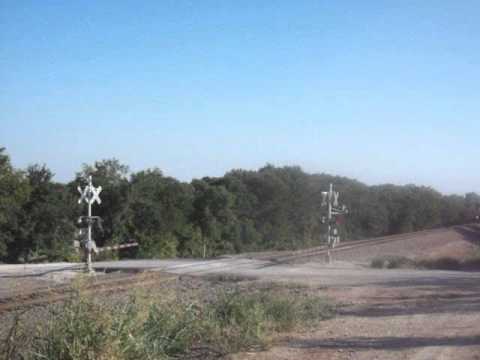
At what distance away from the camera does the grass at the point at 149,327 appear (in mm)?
7547

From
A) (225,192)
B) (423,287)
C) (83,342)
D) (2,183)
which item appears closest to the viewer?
(83,342)

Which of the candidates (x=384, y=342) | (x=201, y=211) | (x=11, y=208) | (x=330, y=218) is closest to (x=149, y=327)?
(x=384, y=342)

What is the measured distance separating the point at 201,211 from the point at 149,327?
1860 inches

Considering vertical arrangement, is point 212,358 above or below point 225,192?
below

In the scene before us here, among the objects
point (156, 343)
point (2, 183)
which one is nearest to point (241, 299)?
point (156, 343)

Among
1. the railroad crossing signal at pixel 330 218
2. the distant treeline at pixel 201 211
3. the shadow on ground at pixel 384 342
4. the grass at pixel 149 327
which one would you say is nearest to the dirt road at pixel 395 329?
the shadow on ground at pixel 384 342

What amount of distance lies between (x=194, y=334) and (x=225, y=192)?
47.2 meters

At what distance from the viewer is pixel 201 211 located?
56312 millimetres

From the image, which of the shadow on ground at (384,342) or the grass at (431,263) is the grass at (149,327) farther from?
the grass at (431,263)

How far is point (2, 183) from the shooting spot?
42.2 meters

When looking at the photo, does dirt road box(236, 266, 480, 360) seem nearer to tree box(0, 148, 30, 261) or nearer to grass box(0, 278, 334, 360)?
grass box(0, 278, 334, 360)

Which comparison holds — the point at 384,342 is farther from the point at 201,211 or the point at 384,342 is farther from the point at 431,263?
the point at 201,211

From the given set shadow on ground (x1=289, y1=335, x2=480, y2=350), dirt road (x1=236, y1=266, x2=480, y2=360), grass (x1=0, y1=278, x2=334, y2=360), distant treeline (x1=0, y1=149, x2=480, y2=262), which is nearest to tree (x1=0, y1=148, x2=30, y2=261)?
distant treeline (x1=0, y1=149, x2=480, y2=262)

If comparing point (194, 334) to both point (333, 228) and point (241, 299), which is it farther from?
point (333, 228)
